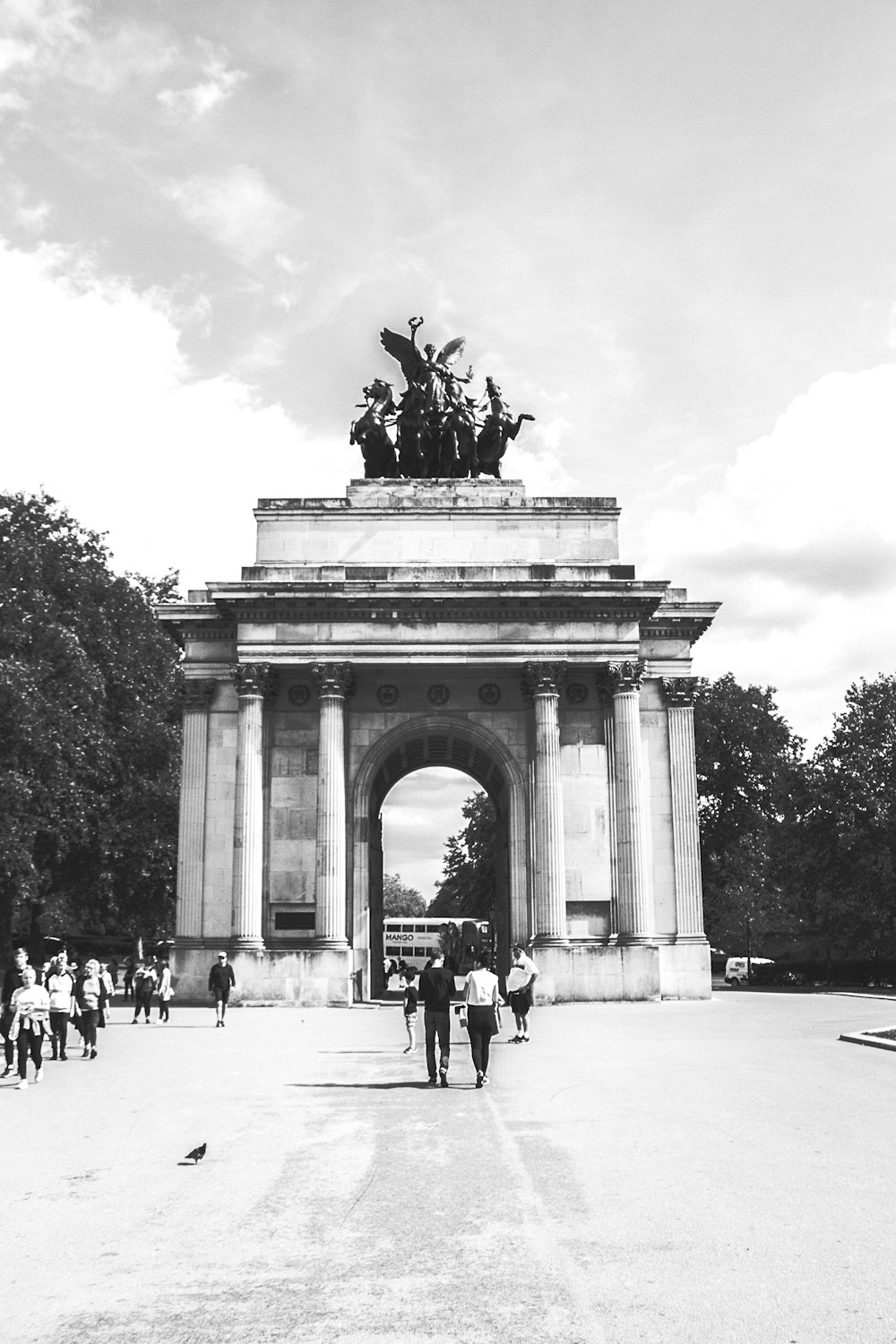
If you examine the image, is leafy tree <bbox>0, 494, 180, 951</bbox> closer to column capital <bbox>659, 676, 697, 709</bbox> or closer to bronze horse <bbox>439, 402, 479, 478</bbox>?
bronze horse <bbox>439, 402, 479, 478</bbox>

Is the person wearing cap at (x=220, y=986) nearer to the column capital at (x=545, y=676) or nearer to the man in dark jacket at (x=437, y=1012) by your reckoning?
the man in dark jacket at (x=437, y=1012)

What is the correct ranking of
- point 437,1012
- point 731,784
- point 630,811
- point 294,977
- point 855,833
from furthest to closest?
point 731,784, point 855,833, point 630,811, point 294,977, point 437,1012

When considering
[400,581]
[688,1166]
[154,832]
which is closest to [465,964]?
[154,832]

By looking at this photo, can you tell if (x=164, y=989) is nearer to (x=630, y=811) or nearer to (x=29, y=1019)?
(x=630, y=811)

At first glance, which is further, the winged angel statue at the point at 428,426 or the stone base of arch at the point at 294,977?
the winged angel statue at the point at 428,426

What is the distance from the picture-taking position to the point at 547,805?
1650 inches

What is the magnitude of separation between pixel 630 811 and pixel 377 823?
37.7 feet

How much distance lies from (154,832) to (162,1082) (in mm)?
35281

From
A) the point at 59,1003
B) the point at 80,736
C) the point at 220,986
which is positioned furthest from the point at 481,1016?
the point at 80,736

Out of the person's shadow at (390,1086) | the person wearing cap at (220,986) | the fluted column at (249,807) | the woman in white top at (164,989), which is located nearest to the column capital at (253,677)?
the fluted column at (249,807)

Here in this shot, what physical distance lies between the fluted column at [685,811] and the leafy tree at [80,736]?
2169 cm

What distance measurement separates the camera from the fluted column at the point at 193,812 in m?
43.0

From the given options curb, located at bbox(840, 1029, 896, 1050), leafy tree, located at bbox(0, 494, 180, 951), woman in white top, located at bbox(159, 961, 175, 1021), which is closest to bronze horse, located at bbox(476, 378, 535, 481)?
leafy tree, located at bbox(0, 494, 180, 951)

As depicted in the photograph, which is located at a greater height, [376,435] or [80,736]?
[376,435]
